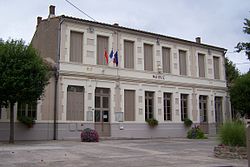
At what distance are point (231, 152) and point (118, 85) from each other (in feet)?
38.9

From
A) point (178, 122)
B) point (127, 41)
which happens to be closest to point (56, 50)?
point (127, 41)

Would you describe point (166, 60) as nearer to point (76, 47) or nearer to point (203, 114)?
point (203, 114)

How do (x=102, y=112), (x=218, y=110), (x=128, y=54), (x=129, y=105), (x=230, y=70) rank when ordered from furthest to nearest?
1. (x=230, y=70)
2. (x=218, y=110)
3. (x=128, y=54)
4. (x=129, y=105)
5. (x=102, y=112)

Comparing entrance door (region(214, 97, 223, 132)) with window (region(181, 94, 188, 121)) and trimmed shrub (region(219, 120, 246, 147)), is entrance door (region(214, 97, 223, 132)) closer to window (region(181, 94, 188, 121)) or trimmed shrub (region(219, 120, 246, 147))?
window (region(181, 94, 188, 121))

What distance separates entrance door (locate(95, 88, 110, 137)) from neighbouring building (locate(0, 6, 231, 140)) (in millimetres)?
64

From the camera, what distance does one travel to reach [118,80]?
22.6 metres

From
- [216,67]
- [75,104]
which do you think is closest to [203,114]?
[216,67]

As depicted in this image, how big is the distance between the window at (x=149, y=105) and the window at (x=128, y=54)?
96.2 inches

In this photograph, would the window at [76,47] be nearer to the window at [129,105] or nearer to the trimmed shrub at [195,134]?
the window at [129,105]

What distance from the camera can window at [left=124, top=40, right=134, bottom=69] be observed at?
23.5 m

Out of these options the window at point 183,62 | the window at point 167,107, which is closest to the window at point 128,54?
the window at point 167,107

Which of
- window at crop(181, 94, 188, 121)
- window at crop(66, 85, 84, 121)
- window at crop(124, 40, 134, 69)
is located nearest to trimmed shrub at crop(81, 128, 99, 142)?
window at crop(66, 85, 84, 121)

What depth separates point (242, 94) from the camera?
26.2m

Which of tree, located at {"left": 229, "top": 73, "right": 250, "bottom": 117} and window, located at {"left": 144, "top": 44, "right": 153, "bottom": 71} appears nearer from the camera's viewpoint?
window, located at {"left": 144, "top": 44, "right": 153, "bottom": 71}
